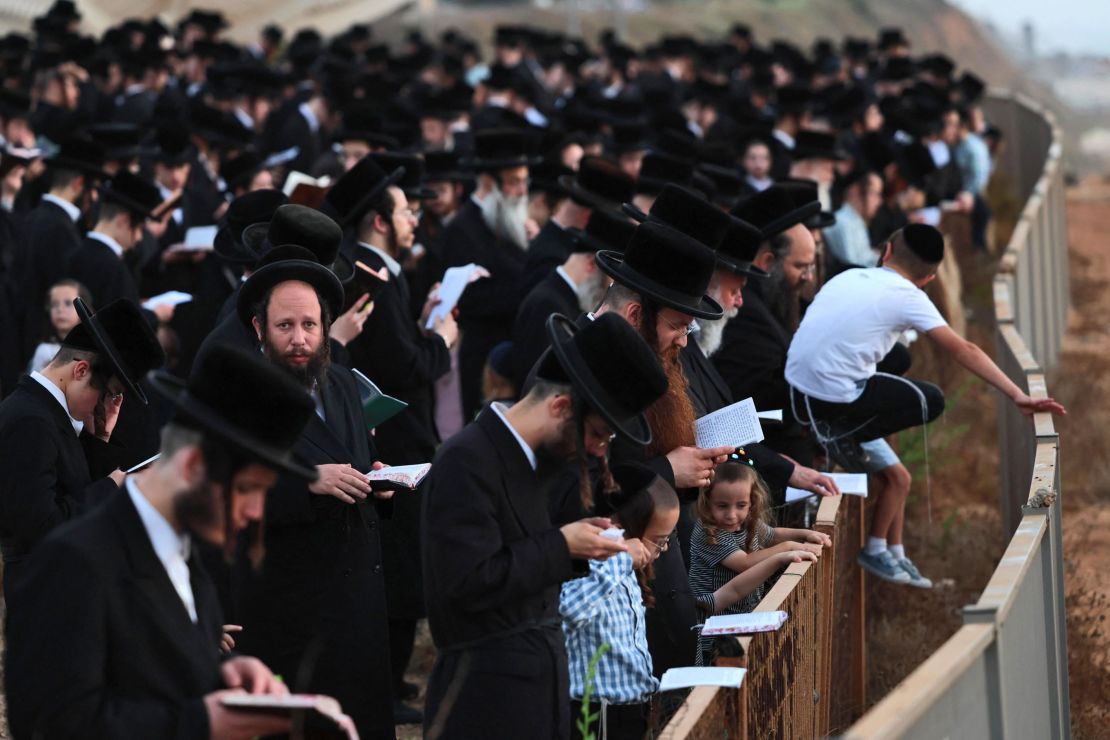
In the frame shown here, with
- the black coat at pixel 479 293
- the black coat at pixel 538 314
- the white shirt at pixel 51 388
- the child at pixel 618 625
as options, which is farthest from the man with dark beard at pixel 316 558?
the black coat at pixel 479 293

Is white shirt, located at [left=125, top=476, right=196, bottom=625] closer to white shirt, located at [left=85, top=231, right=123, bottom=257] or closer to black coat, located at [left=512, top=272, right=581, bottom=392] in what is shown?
black coat, located at [left=512, top=272, right=581, bottom=392]

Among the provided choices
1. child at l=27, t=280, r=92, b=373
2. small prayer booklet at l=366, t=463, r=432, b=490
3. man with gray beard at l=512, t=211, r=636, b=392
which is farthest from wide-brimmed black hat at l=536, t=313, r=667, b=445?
child at l=27, t=280, r=92, b=373

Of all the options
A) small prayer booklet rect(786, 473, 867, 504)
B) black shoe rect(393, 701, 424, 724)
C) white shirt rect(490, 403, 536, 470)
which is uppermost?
white shirt rect(490, 403, 536, 470)

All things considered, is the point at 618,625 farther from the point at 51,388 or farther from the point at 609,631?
the point at 51,388

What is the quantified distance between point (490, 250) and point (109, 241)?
2.21 m

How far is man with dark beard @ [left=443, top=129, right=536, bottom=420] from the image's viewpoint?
1033 cm

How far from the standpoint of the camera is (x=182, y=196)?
38.0 ft

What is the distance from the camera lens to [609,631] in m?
5.45

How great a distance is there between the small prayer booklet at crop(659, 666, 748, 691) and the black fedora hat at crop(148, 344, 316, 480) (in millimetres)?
1362

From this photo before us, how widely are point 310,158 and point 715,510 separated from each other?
1017 cm

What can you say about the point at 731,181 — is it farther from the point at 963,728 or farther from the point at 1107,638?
Answer: the point at 963,728

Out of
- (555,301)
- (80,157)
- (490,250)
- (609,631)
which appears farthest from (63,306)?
(609,631)

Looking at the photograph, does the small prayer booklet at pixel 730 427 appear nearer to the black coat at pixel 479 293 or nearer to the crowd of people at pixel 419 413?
the crowd of people at pixel 419 413

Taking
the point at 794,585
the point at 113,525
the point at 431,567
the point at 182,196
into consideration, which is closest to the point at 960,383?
the point at 182,196
